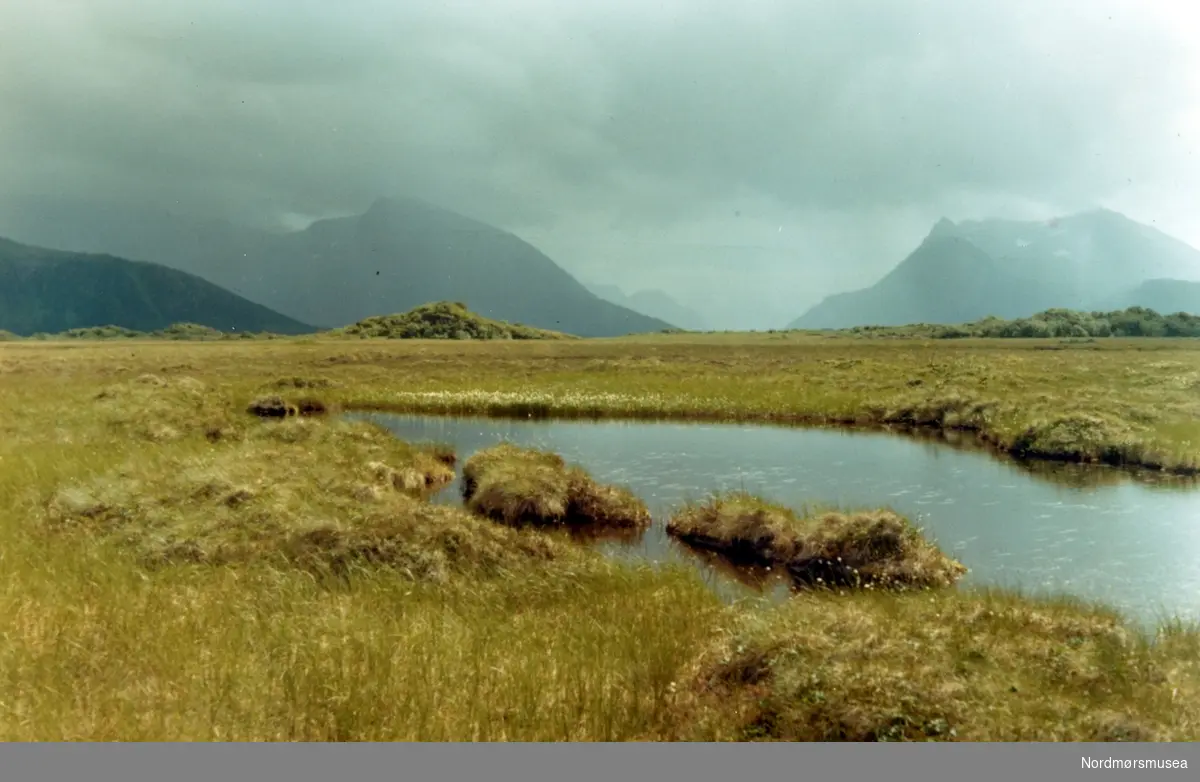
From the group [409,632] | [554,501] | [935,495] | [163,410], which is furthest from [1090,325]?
[163,410]

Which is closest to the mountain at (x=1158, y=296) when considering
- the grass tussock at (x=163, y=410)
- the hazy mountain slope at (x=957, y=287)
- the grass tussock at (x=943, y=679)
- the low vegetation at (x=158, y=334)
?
the hazy mountain slope at (x=957, y=287)

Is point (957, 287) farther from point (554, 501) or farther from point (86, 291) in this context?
point (86, 291)

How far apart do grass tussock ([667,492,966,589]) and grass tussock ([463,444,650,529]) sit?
201 centimetres

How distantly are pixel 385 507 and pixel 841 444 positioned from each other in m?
22.0

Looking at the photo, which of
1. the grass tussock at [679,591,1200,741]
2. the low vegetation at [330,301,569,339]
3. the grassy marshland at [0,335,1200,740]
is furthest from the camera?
the low vegetation at [330,301,569,339]

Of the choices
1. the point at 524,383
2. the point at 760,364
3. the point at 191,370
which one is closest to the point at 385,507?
the point at 191,370

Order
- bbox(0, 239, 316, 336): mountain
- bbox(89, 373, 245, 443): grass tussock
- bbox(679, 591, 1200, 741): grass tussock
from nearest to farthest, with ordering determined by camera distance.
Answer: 1. bbox(679, 591, 1200, 741): grass tussock
2. bbox(89, 373, 245, 443): grass tussock
3. bbox(0, 239, 316, 336): mountain

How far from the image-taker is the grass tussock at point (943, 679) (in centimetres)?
671

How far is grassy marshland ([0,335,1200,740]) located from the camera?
6977mm

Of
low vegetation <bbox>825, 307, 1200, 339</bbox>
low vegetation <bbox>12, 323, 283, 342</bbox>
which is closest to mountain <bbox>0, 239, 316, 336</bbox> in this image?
low vegetation <bbox>12, 323, 283, 342</bbox>

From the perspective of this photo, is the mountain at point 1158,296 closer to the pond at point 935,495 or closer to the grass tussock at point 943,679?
the pond at point 935,495

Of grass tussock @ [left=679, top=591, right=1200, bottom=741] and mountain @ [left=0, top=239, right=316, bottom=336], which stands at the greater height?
mountain @ [left=0, top=239, right=316, bottom=336]

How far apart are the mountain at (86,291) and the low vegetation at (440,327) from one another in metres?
79.4

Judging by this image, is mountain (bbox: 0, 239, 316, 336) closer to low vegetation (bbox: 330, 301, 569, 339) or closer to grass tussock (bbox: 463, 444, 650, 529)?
grass tussock (bbox: 463, 444, 650, 529)
